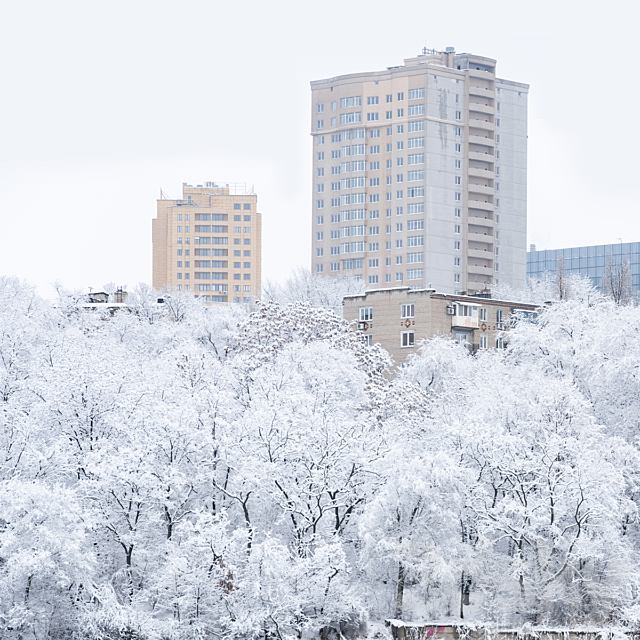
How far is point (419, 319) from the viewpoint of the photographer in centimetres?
9062

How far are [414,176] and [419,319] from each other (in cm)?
6762

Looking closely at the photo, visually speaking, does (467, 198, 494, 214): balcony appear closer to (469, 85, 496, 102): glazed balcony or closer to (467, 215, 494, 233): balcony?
(467, 215, 494, 233): balcony

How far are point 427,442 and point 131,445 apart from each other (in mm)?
14667

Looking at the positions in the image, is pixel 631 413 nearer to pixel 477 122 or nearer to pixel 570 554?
pixel 570 554

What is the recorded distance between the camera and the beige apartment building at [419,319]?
90.6m

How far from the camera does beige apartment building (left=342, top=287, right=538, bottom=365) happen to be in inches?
3568

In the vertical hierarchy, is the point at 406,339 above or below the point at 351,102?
below

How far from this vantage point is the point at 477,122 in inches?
6211

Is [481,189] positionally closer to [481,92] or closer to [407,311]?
[481,92]

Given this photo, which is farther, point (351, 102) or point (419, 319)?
point (351, 102)

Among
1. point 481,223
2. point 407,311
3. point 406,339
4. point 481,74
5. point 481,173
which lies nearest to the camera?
point 406,339

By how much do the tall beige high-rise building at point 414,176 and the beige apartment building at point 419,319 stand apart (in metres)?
57.7

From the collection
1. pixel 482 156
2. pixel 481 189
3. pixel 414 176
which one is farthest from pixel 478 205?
pixel 414 176

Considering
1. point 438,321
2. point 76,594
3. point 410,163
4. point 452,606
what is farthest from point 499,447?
point 410,163
